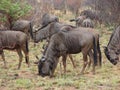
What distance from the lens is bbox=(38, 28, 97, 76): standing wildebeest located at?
10.2m

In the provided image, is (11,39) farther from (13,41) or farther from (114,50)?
(114,50)

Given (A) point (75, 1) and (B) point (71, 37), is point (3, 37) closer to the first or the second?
(B) point (71, 37)

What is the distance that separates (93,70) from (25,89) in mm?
3001

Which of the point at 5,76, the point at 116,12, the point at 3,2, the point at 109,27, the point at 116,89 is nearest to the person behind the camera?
the point at 116,89

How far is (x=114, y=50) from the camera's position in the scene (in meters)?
12.1

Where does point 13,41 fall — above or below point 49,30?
above

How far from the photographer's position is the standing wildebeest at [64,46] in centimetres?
1023

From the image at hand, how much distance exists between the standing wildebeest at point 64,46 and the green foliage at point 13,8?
7.64 metres

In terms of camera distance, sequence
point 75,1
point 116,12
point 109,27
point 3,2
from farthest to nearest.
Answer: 1. point 75,1
2. point 109,27
3. point 116,12
4. point 3,2

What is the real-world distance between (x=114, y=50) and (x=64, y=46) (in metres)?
2.31

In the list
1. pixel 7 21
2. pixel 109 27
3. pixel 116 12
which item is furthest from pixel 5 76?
pixel 109 27

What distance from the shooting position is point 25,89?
8.54 m

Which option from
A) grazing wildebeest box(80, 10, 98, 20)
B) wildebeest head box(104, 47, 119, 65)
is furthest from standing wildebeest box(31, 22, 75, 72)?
grazing wildebeest box(80, 10, 98, 20)

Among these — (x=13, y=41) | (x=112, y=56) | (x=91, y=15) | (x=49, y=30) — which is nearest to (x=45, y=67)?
(x=13, y=41)
